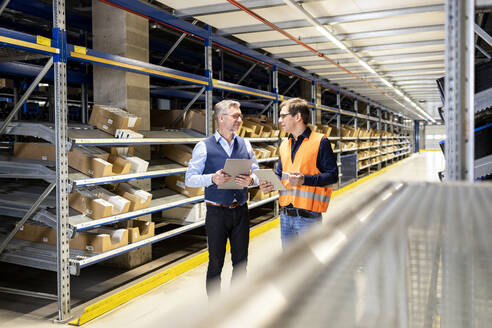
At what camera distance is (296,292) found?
0.64m

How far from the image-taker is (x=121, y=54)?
5074 mm

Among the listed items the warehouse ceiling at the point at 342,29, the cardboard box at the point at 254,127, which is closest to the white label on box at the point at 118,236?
the warehouse ceiling at the point at 342,29

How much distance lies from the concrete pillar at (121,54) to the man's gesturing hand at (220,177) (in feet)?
7.59

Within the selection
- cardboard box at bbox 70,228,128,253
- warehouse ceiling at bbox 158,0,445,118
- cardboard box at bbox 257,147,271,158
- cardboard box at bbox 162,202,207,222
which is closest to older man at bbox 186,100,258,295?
A: cardboard box at bbox 70,228,128,253

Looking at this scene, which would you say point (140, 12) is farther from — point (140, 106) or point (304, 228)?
point (304, 228)

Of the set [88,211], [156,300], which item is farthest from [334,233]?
[156,300]

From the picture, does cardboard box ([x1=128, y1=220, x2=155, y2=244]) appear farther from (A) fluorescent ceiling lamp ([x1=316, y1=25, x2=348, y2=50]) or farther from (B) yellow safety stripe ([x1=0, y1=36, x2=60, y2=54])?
(A) fluorescent ceiling lamp ([x1=316, y1=25, x2=348, y2=50])

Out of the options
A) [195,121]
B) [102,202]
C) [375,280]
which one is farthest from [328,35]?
[375,280]

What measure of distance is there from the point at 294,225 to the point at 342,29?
4.76 metres

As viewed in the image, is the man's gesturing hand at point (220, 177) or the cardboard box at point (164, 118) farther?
the cardboard box at point (164, 118)

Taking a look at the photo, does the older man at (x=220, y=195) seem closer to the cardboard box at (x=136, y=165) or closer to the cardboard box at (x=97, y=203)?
the cardboard box at (x=97, y=203)

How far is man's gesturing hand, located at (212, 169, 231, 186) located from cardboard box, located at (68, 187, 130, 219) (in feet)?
4.45

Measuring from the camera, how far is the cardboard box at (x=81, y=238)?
403 cm

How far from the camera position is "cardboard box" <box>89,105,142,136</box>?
4.39 meters
